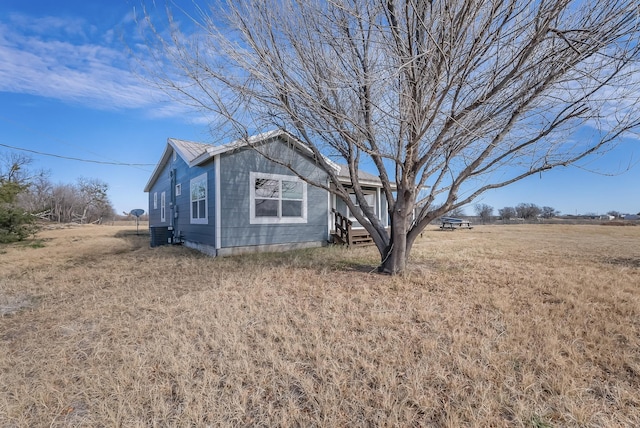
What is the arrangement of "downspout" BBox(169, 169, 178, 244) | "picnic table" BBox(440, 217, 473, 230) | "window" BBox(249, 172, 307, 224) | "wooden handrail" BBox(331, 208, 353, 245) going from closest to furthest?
"window" BBox(249, 172, 307, 224) < "wooden handrail" BBox(331, 208, 353, 245) < "downspout" BBox(169, 169, 178, 244) < "picnic table" BBox(440, 217, 473, 230)

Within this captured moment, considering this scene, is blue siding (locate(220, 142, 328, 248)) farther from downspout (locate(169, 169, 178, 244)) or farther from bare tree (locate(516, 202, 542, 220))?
bare tree (locate(516, 202, 542, 220))

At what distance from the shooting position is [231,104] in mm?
5293

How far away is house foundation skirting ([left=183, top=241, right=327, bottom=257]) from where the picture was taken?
26.8 ft

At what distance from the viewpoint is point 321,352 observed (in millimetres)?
2607

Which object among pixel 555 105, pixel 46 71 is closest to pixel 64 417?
pixel 555 105

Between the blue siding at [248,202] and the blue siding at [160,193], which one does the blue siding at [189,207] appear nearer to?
the blue siding at [248,202]

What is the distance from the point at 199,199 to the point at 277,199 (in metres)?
2.61

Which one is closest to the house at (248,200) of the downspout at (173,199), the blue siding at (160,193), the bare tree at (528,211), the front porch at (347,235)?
the front porch at (347,235)

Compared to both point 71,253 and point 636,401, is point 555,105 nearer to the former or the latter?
point 636,401

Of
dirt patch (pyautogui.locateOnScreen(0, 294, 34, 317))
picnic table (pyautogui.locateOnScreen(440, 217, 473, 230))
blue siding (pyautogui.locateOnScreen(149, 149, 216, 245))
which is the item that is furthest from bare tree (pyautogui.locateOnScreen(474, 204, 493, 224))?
dirt patch (pyautogui.locateOnScreen(0, 294, 34, 317))

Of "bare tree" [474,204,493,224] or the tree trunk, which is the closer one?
the tree trunk

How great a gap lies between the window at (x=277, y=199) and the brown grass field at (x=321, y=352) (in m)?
3.68

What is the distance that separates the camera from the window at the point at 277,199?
8703 millimetres

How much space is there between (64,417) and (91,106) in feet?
51.3
